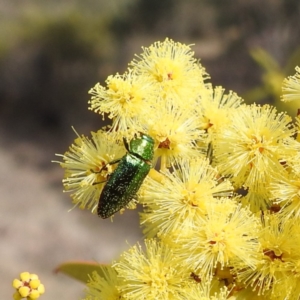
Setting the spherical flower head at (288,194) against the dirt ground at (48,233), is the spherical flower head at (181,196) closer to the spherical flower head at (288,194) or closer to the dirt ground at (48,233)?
the spherical flower head at (288,194)

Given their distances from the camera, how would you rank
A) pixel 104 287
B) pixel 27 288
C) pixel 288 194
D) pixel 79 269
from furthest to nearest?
pixel 79 269
pixel 104 287
pixel 27 288
pixel 288 194

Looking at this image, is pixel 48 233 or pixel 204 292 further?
pixel 48 233

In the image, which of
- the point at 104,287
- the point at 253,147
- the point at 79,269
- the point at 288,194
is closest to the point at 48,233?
the point at 79,269

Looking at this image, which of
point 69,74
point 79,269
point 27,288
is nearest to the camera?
point 27,288

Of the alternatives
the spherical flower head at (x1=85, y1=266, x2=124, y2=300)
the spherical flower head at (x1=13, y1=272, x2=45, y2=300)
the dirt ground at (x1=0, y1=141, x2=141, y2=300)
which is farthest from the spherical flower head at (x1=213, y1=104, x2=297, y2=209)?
the dirt ground at (x1=0, y1=141, x2=141, y2=300)

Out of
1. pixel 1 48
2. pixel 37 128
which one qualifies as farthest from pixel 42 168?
pixel 1 48

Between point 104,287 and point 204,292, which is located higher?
point 104,287

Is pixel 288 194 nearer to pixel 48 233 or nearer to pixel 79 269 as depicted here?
pixel 79 269
